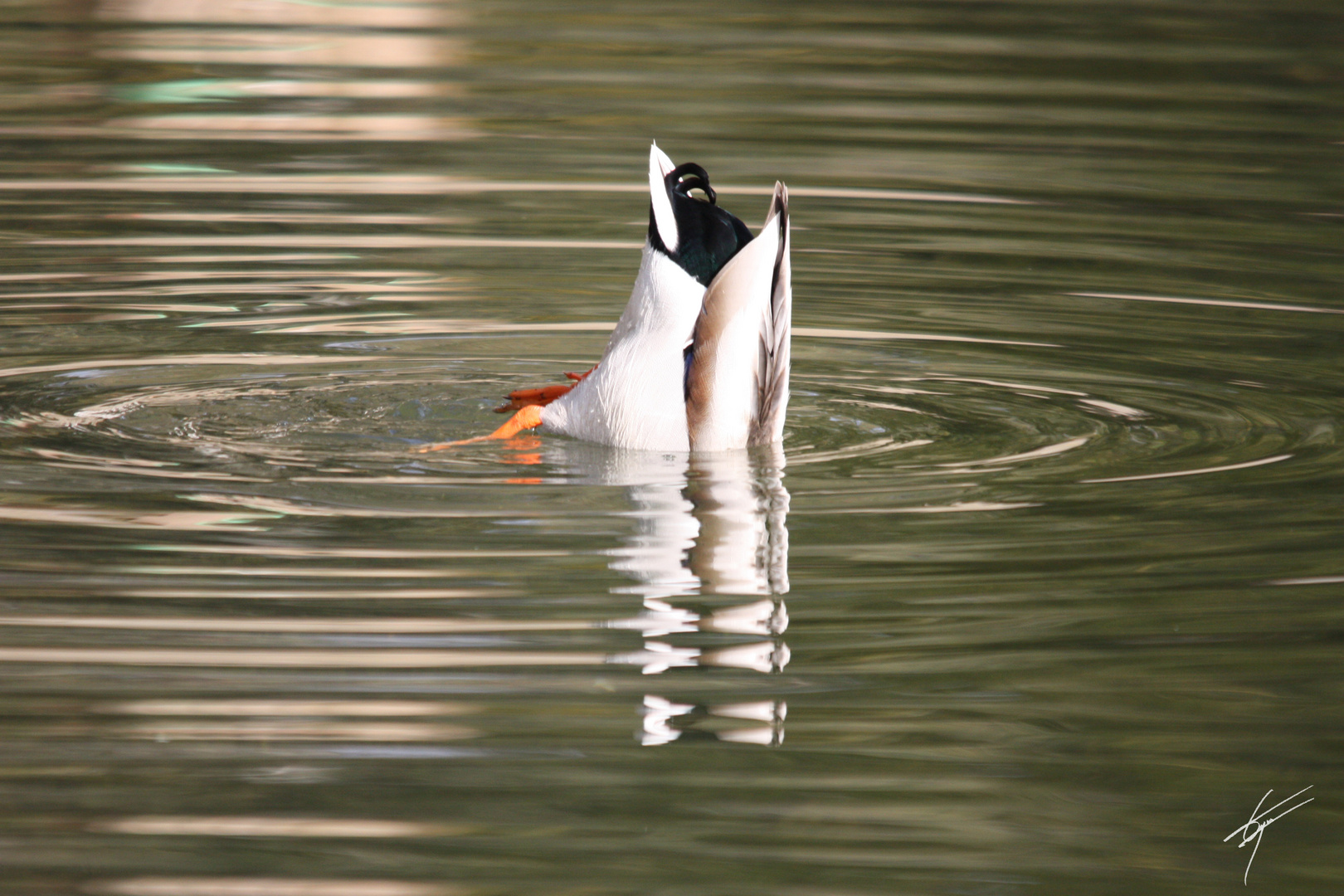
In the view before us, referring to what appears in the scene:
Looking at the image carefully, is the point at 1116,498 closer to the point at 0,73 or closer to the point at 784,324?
the point at 784,324

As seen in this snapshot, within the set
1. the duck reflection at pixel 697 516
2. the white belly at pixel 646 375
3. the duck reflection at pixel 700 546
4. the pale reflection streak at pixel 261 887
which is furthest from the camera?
the white belly at pixel 646 375

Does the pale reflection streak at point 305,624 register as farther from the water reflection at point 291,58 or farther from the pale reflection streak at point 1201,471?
the water reflection at point 291,58

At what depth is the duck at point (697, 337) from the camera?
5.30 m

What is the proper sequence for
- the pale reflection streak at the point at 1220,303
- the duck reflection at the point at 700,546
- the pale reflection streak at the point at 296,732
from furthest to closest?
the pale reflection streak at the point at 1220,303 < the duck reflection at the point at 700,546 < the pale reflection streak at the point at 296,732

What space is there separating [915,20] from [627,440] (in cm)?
1026

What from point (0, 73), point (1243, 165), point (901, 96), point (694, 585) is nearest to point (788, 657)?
point (694, 585)

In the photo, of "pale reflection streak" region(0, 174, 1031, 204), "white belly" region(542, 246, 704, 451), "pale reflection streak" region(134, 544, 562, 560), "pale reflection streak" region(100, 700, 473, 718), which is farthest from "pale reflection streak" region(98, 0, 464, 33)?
"pale reflection streak" region(100, 700, 473, 718)

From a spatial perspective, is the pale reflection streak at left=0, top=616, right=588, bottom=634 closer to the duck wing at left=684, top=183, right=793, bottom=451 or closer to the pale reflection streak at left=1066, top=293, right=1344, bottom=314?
the duck wing at left=684, top=183, right=793, bottom=451

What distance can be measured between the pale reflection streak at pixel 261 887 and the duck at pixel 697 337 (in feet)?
7.90

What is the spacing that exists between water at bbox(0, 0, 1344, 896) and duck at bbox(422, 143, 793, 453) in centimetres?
13

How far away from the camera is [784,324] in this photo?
5.38 meters

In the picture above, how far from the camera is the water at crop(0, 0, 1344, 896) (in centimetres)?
346

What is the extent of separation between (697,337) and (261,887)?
2.55 m

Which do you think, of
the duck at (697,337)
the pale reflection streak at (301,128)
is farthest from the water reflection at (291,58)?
the duck at (697,337)
